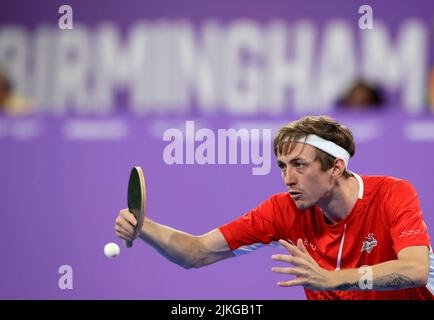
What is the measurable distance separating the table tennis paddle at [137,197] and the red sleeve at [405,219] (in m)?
1.29

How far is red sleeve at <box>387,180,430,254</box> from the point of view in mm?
4414

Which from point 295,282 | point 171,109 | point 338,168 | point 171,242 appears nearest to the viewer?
point 295,282

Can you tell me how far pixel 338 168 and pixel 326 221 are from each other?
1.03 feet

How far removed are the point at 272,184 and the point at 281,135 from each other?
1.61 m

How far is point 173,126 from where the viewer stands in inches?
249

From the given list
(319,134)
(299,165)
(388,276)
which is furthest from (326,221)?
(388,276)

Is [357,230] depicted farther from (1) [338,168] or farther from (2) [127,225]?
(2) [127,225]

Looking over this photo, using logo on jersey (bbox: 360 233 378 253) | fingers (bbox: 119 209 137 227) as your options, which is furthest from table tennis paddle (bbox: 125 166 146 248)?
logo on jersey (bbox: 360 233 378 253)

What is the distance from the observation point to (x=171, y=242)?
4938mm

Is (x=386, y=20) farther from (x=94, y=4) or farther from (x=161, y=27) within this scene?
(x=94, y=4)

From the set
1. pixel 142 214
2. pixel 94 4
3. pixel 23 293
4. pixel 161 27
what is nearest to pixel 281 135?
pixel 142 214

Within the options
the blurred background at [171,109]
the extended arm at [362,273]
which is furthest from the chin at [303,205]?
the blurred background at [171,109]

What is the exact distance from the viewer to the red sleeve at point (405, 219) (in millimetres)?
4414

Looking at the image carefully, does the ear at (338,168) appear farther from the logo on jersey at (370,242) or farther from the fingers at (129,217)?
the fingers at (129,217)
